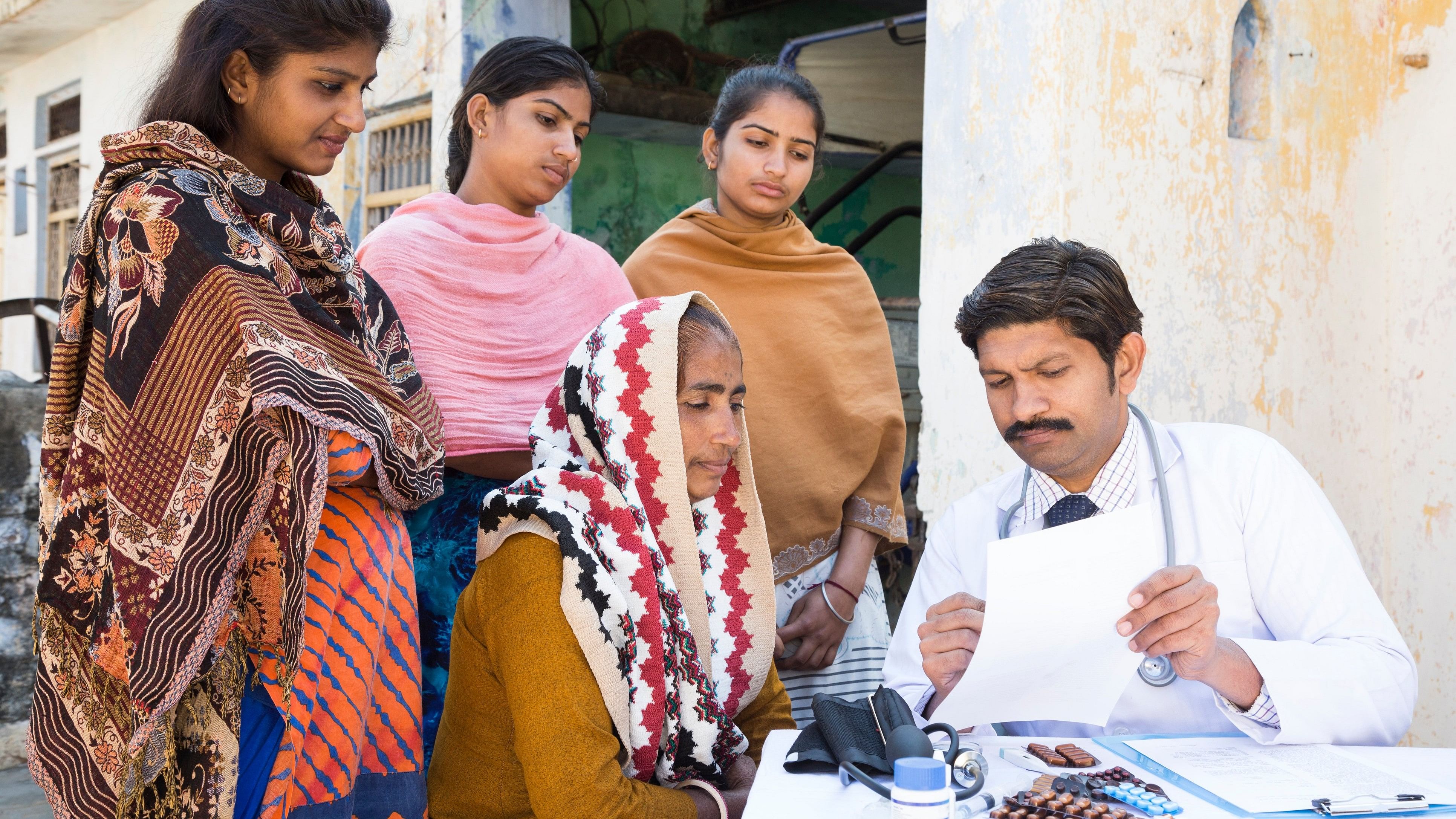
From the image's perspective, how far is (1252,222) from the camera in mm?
3936

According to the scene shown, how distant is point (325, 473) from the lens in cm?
166

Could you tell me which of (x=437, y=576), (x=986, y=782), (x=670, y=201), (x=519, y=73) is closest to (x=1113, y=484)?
(x=986, y=782)

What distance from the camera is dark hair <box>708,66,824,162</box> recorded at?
9.30ft

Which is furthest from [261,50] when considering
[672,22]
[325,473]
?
[672,22]

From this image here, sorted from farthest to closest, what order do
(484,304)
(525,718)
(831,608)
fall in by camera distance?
(831,608)
(484,304)
(525,718)

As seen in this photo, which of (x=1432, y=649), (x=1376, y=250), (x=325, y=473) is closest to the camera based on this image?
(x=325, y=473)

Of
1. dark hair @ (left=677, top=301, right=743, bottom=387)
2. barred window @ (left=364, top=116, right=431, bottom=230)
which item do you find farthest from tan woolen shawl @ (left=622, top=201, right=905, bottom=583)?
barred window @ (left=364, top=116, right=431, bottom=230)

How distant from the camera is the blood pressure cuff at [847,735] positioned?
57.8 inches

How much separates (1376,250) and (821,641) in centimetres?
258

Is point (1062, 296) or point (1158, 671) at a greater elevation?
point (1062, 296)

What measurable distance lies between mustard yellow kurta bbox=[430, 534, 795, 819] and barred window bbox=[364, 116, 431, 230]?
3823 millimetres

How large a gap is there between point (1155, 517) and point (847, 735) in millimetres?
732

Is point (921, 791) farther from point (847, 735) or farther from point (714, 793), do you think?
point (714, 793)

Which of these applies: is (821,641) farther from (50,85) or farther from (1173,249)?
(50,85)
